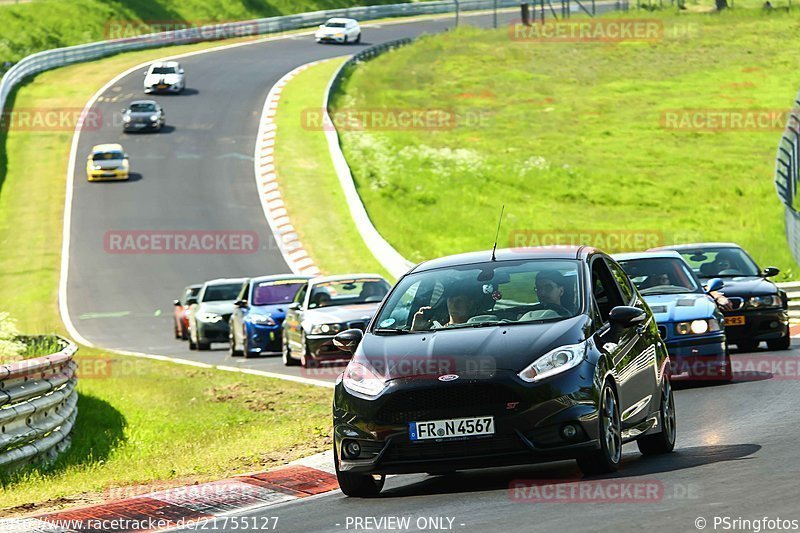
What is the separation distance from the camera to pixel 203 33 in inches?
3191

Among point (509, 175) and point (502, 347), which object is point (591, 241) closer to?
point (509, 175)

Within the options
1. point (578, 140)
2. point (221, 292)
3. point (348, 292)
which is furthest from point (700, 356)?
point (578, 140)

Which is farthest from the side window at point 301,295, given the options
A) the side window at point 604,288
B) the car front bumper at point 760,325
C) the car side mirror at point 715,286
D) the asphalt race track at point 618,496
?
the side window at point 604,288

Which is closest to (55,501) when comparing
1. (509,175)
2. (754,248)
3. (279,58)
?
(754,248)

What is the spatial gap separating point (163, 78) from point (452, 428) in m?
56.2

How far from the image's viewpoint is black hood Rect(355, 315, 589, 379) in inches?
360

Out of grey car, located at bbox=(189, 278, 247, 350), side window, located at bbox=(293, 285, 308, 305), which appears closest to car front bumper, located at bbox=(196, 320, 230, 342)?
grey car, located at bbox=(189, 278, 247, 350)

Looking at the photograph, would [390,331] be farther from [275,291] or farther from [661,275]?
[275,291]

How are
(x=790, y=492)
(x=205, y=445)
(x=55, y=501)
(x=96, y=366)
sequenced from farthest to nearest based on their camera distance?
1. (x=96, y=366)
2. (x=205, y=445)
3. (x=55, y=501)
4. (x=790, y=492)

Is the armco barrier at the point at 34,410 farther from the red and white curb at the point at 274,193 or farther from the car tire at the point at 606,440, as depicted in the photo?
the red and white curb at the point at 274,193

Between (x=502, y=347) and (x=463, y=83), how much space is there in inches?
2364

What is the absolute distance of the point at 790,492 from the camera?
8.32 meters

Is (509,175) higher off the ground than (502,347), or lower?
lower

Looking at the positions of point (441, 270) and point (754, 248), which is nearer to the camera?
point (441, 270)
